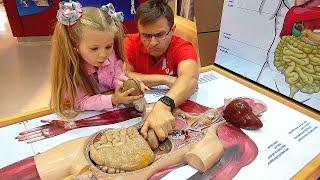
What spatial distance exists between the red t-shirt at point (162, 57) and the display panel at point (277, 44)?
0.50ft

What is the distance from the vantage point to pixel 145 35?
103 centimetres

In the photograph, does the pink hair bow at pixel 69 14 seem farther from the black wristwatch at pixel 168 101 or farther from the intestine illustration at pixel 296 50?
the intestine illustration at pixel 296 50

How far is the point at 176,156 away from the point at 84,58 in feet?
1.17

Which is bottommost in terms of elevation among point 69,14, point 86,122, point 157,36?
point 86,122

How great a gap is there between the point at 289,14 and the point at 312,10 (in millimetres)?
70

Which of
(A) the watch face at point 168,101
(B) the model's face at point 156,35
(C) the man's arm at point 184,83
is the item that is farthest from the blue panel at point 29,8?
(A) the watch face at point 168,101

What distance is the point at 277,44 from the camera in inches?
36.5

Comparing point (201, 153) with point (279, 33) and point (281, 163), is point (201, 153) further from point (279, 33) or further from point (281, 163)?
point (279, 33)

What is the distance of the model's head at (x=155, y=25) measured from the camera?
993 millimetres

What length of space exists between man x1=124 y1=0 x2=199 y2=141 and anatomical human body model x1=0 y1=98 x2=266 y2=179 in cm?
6

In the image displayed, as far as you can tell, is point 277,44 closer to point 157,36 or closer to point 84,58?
point 157,36

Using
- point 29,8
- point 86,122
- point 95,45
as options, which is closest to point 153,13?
point 95,45

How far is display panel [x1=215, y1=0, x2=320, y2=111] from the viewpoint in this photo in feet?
2.77

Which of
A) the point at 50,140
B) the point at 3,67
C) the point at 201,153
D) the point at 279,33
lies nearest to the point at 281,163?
the point at 201,153
